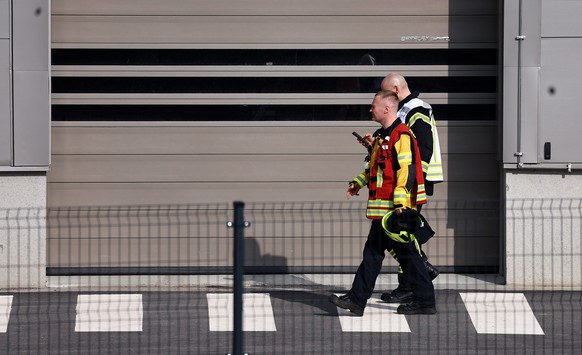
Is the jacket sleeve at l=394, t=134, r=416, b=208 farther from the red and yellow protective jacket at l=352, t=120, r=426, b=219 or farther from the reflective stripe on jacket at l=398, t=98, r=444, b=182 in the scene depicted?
the reflective stripe on jacket at l=398, t=98, r=444, b=182

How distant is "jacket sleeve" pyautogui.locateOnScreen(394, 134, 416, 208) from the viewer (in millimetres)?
9258

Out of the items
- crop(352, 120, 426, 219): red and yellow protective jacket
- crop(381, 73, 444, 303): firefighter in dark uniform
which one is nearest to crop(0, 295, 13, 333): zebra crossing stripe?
crop(352, 120, 426, 219): red and yellow protective jacket

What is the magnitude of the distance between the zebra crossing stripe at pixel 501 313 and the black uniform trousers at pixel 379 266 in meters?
0.46

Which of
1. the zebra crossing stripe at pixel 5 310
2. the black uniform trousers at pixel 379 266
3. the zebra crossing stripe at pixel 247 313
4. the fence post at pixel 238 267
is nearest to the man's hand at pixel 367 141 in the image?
the black uniform trousers at pixel 379 266

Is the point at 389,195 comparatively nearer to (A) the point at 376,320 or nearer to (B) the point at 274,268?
(A) the point at 376,320

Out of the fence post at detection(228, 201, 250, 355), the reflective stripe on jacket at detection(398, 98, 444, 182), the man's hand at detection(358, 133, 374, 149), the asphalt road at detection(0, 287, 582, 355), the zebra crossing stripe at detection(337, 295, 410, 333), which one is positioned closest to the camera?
the fence post at detection(228, 201, 250, 355)

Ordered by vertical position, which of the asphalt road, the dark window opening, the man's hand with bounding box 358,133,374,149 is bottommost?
the asphalt road

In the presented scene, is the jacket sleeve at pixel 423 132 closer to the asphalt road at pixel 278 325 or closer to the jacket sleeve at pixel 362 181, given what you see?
the jacket sleeve at pixel 362 181

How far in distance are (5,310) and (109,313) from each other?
96cm

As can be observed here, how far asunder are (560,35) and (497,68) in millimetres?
661

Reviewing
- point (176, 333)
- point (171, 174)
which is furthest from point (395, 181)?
point (171, 174)

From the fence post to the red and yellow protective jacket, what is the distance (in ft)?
8.51

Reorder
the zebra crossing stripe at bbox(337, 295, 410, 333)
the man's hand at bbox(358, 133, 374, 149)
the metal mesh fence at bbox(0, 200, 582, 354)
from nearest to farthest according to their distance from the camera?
the zebra crossing stripe at bbox(337, 295, 410, 333)
the metal mesh fence at bbox(0, 200, 582, 354)
the man's hand at bbox(358, 133, 374, 149)

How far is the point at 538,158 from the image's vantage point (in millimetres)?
10844
